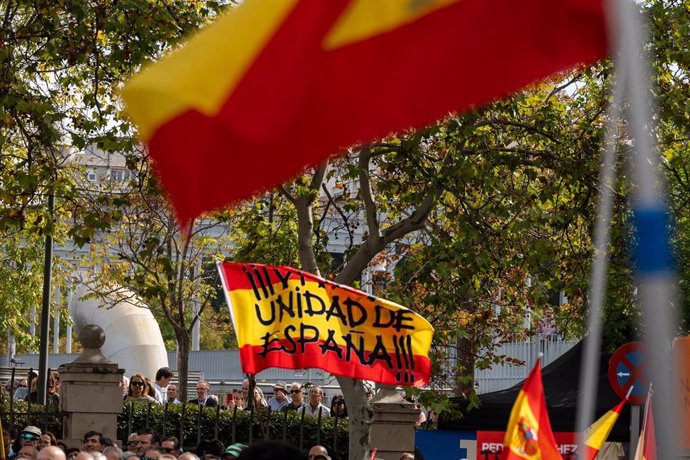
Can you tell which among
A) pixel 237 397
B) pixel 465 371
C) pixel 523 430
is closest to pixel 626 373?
pixel 465 371

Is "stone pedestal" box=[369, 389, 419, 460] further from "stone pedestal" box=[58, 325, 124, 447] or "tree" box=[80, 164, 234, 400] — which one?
"tree" box=[80, 164, 234, 400]

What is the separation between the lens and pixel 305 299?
10.5 metres

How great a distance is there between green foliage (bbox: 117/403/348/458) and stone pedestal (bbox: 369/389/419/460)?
1.17 meters

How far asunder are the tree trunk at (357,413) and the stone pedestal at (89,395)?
271 centimetres

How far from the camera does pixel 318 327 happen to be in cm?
1054

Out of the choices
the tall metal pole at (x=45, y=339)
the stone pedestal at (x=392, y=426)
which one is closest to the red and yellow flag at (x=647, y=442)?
the stone pedestal at (x=392, y=426)

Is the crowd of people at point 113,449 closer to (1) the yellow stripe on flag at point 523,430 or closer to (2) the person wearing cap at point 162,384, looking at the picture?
(1) the yellow stripe on flag at point 523,430

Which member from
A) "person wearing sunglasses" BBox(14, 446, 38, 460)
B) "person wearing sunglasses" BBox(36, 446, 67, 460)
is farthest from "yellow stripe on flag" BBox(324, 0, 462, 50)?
"person wearing sunglasses" BBox(14, 446, 38, 460)

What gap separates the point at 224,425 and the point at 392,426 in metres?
3.13

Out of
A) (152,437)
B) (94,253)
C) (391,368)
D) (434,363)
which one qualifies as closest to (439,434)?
(434,363)

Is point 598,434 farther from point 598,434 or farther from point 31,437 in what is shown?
point 31,437

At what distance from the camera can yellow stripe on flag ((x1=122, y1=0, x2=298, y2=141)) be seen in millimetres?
3453

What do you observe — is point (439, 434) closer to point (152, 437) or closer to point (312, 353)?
point (152, 437)

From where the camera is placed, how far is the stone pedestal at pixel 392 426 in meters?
16.4
